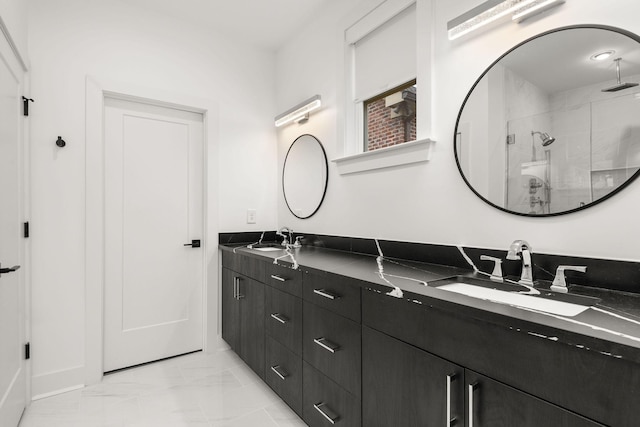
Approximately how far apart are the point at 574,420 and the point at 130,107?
321 centimetres

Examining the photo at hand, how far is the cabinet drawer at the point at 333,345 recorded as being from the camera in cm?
148

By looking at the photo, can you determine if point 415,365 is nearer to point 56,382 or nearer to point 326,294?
point 326,294

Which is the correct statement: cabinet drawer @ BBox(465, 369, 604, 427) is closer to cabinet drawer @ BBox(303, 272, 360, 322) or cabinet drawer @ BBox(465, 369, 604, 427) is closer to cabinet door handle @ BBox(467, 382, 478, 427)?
cabinet door handle @ BBox(467, 382, 478, 427)

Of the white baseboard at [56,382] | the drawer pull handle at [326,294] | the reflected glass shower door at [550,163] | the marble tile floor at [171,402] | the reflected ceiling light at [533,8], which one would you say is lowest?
the marble tile floor at [171,402]

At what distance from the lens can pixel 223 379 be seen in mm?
2510

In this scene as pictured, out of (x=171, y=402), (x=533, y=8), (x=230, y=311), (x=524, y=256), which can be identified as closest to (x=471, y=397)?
(x=524, y=256)

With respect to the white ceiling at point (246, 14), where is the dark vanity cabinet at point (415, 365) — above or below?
below

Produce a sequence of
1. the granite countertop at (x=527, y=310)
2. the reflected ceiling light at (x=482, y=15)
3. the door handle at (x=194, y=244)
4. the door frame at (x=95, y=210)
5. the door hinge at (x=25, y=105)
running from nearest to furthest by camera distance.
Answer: the granite countertop at (x=527, y=310) < the reflected ceiling light at (x=482, y=15) < the door hinge at (x=25, y=105) < the door frame at (x=95, y=210) < the door handle at (x=194, y=244)

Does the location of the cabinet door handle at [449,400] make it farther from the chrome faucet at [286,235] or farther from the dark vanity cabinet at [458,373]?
the chrome faucet at [286,235]

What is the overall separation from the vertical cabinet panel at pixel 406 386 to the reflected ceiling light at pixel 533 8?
1.47 meters

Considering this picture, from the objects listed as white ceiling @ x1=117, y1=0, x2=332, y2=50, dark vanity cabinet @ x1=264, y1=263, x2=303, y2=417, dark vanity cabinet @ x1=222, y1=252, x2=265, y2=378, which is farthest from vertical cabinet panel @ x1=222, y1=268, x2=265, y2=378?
white ceiling @ x1=117, y1=0, x2=332, y2=50

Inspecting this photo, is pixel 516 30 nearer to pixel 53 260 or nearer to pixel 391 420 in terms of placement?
pixel 391 420

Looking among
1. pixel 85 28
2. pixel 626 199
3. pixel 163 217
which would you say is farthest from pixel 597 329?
pixel 85 28

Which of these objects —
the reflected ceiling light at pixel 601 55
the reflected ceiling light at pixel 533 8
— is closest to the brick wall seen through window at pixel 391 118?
the reflected ceiling light at pixel 533 8
